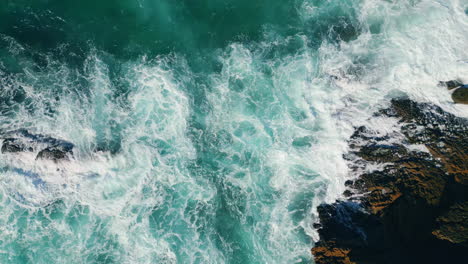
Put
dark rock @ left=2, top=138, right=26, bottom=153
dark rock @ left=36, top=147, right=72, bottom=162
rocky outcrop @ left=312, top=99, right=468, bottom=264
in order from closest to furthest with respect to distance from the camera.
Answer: rocky outcrop @ left=312, top=99, right=468, bottom=264 < dark rock @ left=36, top=147, right=72, bottom=162 < dark rock @ left=2, top=138, right=26, bottom=153

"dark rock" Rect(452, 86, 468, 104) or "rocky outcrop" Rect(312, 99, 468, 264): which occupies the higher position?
"dark rock" Rect(452, 86, 468, 104)

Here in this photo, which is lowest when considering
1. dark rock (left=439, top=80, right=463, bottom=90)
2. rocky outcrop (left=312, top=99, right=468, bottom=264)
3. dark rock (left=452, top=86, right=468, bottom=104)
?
rocky outcrop (left=312, top=99, right=468, bottom=264)

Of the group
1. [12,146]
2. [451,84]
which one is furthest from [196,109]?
[451,84]

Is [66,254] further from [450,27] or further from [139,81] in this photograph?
[450,27]

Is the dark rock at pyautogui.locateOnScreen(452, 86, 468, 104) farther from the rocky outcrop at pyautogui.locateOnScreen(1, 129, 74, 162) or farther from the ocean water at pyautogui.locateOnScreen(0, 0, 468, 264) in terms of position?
the rocky outcrop at pyautogui.locateOnScreen(1, 129, 74, 162)

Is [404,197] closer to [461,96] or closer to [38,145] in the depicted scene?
[461,96]

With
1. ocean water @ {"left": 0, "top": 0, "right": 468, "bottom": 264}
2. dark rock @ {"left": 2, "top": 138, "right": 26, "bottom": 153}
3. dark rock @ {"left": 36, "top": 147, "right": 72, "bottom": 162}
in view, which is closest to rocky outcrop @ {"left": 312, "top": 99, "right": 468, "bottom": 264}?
ocean water @ {"left": 0, "top": 0, "right": 468, "bottom": 264}

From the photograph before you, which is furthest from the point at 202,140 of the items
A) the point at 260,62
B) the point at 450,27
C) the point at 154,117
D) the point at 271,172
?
the point at 450,27
